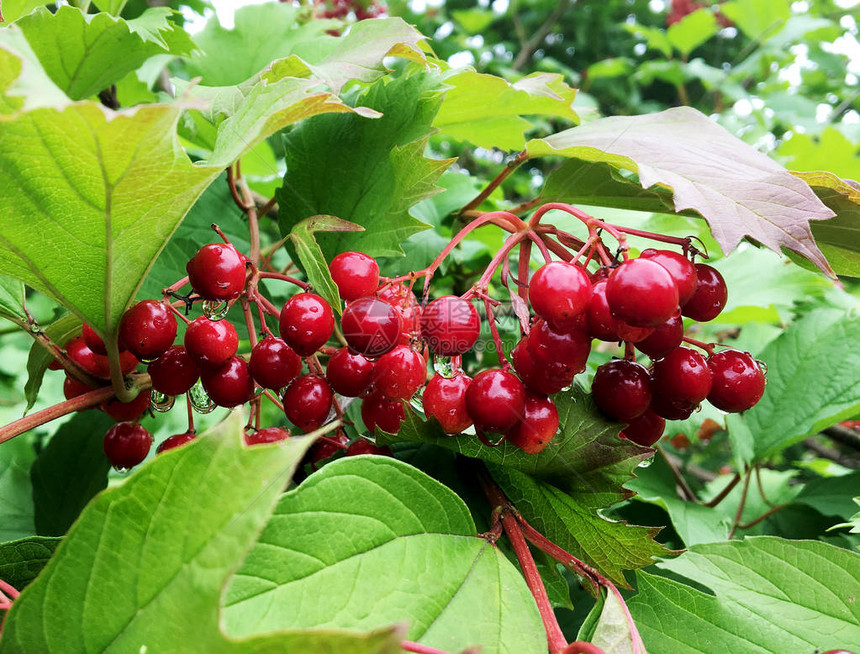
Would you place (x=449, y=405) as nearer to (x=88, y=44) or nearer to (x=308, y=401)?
(x=308, y=401)

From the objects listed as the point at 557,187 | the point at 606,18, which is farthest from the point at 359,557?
the point at 606,18

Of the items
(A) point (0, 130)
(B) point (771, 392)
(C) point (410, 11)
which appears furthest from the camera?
(C) point (410, 11)

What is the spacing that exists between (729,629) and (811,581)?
0.10 metres

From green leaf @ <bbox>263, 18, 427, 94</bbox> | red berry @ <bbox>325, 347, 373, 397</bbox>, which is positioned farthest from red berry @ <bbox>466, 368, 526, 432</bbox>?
green leaf @ <bbox>263, 18, 427, 94</bbox>

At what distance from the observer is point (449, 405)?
634 millimetres

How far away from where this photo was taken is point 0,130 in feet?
1.63

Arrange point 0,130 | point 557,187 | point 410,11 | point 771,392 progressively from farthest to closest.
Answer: point 410,11, point 771,392, point 557,187, point 0,130

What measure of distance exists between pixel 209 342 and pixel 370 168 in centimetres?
31

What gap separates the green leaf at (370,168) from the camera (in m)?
0.78

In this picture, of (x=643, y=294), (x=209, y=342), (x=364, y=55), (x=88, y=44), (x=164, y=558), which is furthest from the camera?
(x=88, y=44)

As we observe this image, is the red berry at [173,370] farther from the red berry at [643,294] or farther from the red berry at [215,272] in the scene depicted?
the red berry at [643,294]

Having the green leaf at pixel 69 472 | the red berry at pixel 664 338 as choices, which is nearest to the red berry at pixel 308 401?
the red berry at pixel 664 338

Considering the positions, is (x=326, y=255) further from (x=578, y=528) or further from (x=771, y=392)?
(x=771, y=392)

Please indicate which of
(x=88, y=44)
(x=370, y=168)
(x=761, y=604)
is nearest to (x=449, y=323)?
(x=370, y=168)
